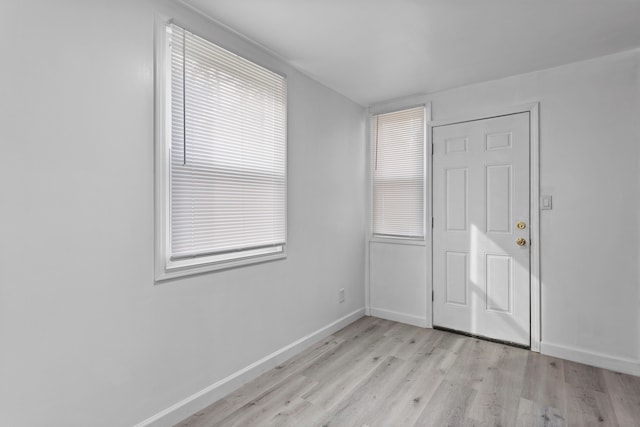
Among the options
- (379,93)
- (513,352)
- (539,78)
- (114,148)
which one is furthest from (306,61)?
(513,352)

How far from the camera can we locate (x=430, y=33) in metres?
Result: 2.28

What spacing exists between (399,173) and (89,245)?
9.77 feet

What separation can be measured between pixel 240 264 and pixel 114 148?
107cm

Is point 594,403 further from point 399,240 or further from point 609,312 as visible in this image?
point 399,240

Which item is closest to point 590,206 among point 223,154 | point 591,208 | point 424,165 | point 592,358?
point 591,208

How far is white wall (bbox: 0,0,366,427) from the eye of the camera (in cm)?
135

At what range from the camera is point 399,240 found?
3.68 metres

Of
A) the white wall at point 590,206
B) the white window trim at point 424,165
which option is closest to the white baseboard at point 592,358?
the white wall at point 590,206

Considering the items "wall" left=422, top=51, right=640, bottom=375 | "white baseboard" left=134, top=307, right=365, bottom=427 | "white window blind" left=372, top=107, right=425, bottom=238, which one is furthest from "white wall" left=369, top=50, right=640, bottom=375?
"white baseboard" left=134, top=307, right=365, bottom=427

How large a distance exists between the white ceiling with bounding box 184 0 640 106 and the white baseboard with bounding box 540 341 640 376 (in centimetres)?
238

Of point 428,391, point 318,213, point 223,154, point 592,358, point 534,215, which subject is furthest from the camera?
point 318,213

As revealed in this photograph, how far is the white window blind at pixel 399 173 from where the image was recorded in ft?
11.7

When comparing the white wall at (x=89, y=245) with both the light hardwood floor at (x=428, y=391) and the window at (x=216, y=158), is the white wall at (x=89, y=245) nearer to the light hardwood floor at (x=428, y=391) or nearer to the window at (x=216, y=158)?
the window at (x=216, y=158)

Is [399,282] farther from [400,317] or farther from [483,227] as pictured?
[483,227]
